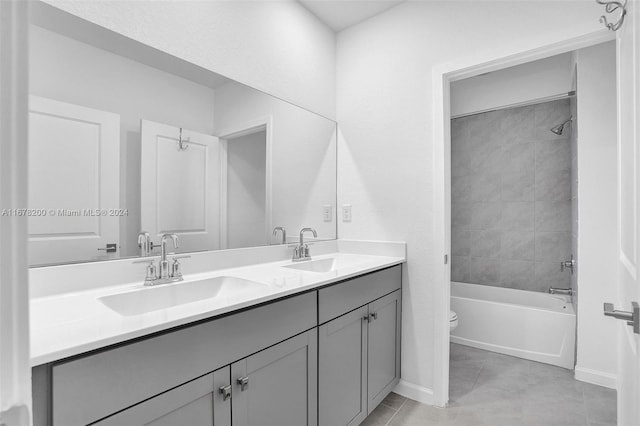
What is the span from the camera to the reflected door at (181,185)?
1.44 meters

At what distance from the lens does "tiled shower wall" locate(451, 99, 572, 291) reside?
10.3ft

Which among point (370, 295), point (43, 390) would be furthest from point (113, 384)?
point (370, 295)

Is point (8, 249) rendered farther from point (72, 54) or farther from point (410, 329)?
point (410, 329)

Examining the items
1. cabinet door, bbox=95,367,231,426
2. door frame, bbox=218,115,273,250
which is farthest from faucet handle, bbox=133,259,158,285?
cabinet door, bbox=95,367,231,426

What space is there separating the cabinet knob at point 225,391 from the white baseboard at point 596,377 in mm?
2455

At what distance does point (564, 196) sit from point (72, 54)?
3.73 m

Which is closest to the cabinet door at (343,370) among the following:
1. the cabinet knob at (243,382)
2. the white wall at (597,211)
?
the cabinet knob at (243,382)

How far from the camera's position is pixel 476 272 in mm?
3549

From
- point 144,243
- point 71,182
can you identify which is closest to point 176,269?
point 144,243

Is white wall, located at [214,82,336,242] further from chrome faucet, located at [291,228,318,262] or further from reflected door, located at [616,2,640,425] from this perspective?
reflected door, located at [616,2,640,425]

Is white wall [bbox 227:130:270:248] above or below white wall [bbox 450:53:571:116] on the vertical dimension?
below

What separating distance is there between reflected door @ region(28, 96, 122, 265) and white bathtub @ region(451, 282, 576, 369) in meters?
2.75

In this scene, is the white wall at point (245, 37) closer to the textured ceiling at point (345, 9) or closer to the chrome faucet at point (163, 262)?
the textured ceiling at point (345, 9)

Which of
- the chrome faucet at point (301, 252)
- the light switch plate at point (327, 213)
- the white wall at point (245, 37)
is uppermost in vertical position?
the white wall at point (245, 37)
